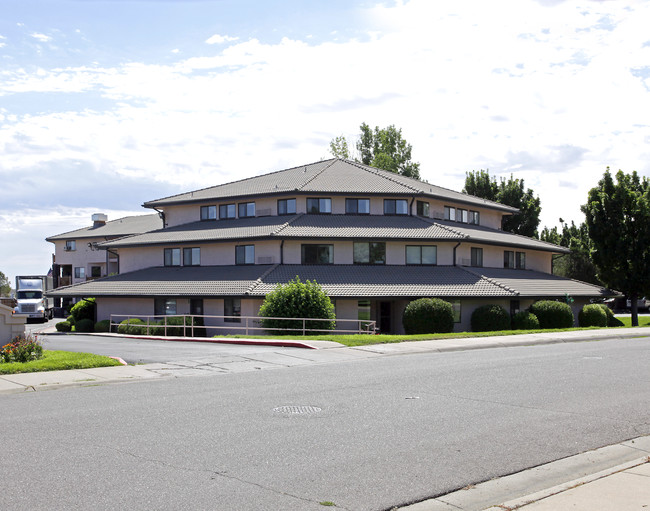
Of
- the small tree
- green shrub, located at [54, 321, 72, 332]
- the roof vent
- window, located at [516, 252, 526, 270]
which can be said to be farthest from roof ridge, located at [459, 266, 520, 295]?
the roof vent

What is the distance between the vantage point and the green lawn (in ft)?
52.3

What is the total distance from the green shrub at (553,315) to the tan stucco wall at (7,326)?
104 feet

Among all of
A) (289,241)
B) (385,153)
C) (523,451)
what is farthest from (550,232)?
(523,451)

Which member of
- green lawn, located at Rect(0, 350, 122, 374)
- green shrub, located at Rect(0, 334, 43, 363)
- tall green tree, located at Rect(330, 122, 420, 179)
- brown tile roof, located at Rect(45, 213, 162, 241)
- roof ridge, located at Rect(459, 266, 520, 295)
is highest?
tall green tree, located at Rect(330, 122, 420, 179)

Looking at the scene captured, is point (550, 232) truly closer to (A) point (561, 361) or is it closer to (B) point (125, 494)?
(A) point (561, 361)

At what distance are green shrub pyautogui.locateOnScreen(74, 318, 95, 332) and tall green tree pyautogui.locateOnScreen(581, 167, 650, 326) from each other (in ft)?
134

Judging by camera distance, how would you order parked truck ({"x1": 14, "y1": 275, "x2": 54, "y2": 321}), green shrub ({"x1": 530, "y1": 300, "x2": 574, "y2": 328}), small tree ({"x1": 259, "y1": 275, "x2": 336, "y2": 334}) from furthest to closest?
parked truck ({"x1": 14, "y1": 275, "x2": 54, "y2": 321}), green shrub ({"x1": 530, "y1": 300, "x2": 574, "y2": 328}), small tree ({"x1": 259, "y1": 275, "x2": 336, "y2": 334})

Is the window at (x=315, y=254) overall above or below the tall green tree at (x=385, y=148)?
below

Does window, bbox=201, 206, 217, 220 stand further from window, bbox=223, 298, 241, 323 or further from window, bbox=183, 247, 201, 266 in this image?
window, bbox=223, 298, 241, 323

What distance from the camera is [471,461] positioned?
7.63 m

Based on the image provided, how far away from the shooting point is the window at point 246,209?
154ft

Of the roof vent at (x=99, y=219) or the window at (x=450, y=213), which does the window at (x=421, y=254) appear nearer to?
the window at (x=450, y=213)

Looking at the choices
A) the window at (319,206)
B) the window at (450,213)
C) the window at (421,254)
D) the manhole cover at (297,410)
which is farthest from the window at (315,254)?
the manhole cover at (297,410)

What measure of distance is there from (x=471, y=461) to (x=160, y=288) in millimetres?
36592
